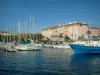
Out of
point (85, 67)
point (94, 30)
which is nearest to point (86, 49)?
point (85, 67)

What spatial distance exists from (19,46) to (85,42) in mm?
19706

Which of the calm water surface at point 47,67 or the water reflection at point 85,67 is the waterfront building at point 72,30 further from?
the calm water surface at point 47,67

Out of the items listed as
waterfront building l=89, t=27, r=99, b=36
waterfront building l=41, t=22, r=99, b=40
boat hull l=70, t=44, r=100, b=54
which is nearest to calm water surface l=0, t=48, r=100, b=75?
boat hull l=70, t=44, r=100, b=54

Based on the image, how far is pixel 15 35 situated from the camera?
96062 mm

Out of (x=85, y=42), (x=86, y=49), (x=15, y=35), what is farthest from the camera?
(x=15, y=35)

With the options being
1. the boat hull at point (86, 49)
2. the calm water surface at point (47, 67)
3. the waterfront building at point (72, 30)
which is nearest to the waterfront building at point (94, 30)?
the waterfront building at point (72, 30)

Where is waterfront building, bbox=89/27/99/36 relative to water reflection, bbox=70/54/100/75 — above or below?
above

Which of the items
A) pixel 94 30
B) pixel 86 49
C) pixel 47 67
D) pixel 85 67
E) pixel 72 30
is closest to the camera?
pixel 47 67

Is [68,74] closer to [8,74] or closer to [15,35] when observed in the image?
[8,74]

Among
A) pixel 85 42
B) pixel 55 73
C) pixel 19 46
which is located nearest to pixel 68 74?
pixel 55 73

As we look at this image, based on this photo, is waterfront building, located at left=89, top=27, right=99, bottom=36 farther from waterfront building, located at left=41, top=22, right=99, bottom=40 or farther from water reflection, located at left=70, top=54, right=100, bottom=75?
water reflection, located at left=70, top=54, right=100, bottom=75

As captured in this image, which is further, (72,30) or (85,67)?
(72,30)

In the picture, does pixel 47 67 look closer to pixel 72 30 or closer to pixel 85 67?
pixel 85 67

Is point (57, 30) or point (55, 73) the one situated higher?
point (57, 30)
